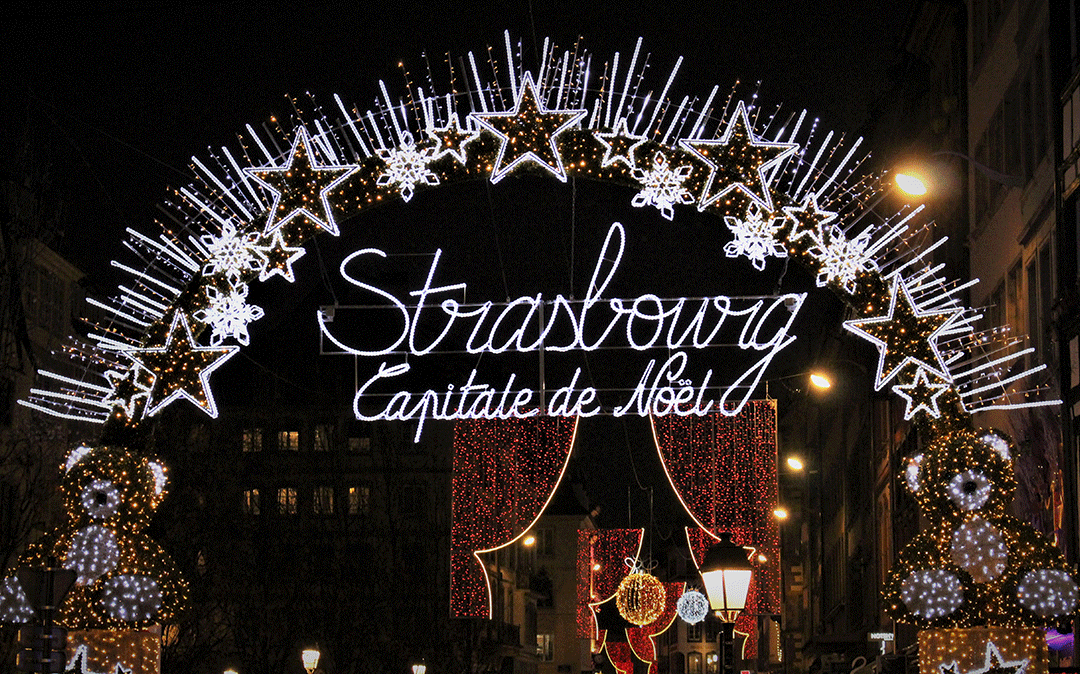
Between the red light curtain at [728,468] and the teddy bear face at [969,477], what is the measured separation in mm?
8762

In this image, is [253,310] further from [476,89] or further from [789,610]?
[789,610]

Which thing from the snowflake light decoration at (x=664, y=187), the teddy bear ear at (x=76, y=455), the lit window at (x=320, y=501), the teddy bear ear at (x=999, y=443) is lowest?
the teddy bear ear at (x=76, y=455)

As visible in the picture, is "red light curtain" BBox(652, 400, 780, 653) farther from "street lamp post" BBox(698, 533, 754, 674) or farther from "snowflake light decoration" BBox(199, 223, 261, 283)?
"snowflake light decoration" BBox(199, 223, 261, 283)

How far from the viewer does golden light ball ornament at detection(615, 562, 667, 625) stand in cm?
3691

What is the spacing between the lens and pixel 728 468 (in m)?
25.2

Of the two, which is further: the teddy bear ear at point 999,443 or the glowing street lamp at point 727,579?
the glowing street lamp at point 727,579

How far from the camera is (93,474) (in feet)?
56.0

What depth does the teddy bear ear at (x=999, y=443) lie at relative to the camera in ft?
52.3

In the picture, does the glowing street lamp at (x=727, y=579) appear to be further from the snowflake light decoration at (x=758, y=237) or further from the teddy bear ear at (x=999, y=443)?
the teddy bear ear at (x=999, y=443)

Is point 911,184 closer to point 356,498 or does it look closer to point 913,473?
point 913,473

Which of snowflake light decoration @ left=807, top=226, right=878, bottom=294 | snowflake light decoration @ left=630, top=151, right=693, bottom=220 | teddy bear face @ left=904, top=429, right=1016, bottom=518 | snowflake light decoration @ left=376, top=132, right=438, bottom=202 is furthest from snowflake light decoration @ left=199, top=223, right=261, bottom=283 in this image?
teddy bear face @ left=904, top=429, right=1016, bottom=518

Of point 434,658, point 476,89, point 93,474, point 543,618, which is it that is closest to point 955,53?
point 476,89

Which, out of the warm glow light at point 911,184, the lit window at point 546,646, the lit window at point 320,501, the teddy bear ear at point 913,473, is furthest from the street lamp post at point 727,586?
the lit window at point 546,646

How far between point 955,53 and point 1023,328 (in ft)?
26.6
